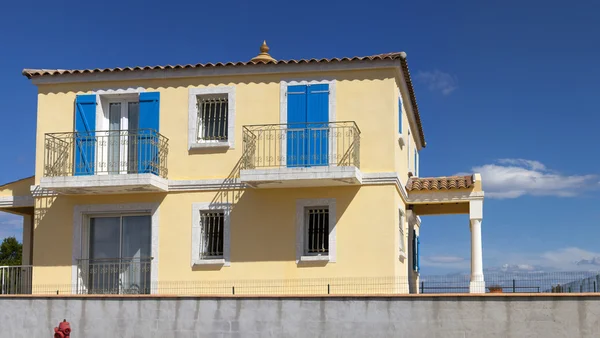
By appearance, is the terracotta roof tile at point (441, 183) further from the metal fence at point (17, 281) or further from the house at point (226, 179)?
the metal fence at point (17, 281)

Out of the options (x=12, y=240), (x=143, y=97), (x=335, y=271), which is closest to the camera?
(x=335, y=271)

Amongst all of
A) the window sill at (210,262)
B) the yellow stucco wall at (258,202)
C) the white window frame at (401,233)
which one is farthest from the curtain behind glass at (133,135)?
the white window frame at (401,233)

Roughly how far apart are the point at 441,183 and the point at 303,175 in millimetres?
4649

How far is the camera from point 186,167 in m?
22.6

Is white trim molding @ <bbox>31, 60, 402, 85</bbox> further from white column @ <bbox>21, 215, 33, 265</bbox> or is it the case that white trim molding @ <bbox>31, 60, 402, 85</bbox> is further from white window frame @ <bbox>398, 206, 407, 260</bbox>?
white column @ <bbox>21, 215, 33, 265</bbox>

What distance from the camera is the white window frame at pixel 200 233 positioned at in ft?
72.2

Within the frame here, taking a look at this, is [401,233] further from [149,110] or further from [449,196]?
[149,110]

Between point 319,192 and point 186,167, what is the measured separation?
11.7ft

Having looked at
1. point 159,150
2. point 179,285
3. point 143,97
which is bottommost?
point 179,285

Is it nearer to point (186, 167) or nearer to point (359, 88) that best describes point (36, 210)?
point (186, 167)

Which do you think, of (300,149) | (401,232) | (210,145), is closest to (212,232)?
(210,145)

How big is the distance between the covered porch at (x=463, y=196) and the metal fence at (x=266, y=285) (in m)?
1.27

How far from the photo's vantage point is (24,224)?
2586 centimetres

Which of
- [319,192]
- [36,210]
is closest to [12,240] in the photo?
[36,210]
